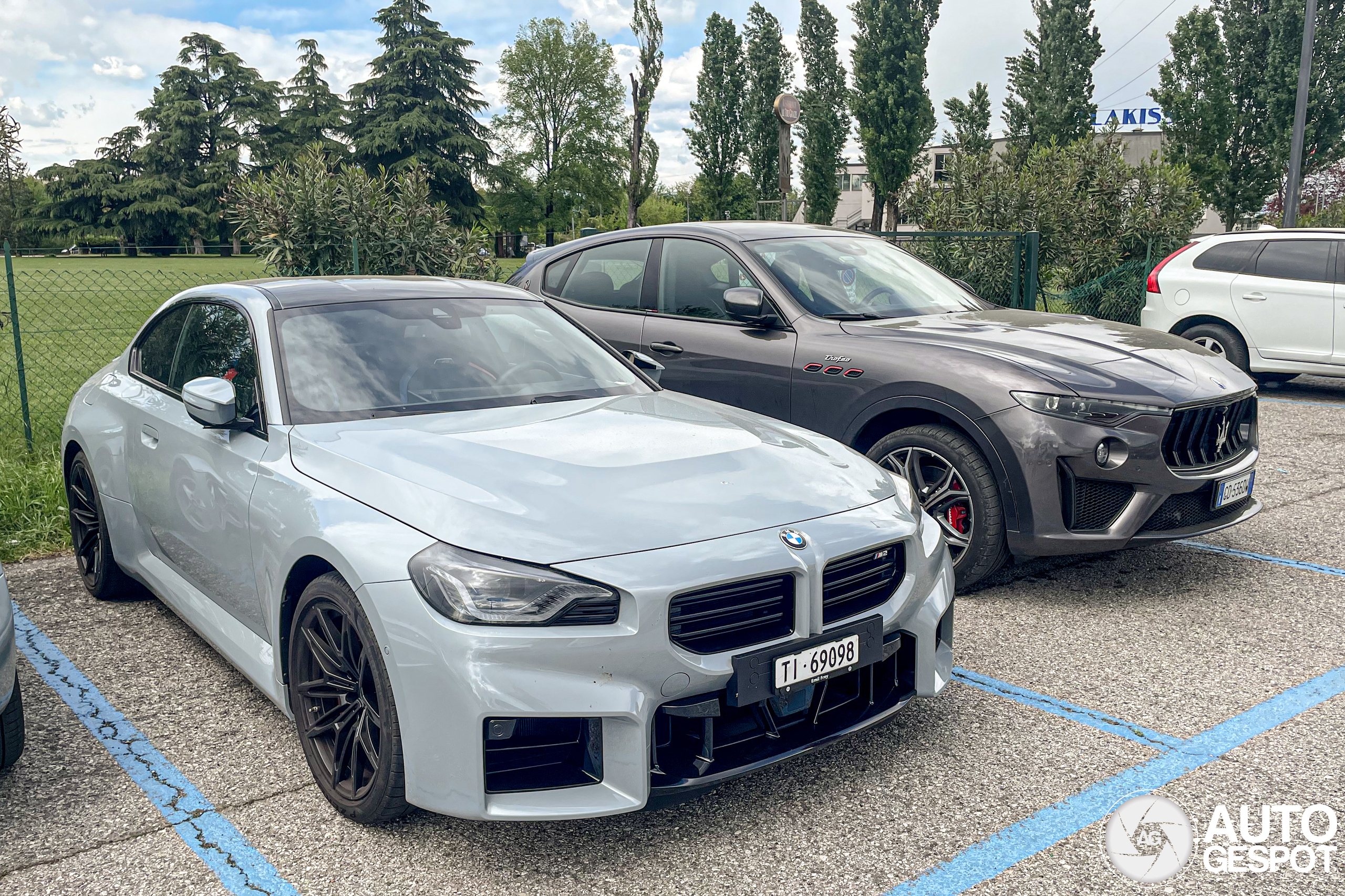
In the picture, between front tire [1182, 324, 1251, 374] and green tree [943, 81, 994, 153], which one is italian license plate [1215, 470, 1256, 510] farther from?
green tree [943, 81, 994, 153]

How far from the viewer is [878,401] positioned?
4.99 meters

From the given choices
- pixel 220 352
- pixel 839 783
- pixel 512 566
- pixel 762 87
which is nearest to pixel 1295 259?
pixel 839 783

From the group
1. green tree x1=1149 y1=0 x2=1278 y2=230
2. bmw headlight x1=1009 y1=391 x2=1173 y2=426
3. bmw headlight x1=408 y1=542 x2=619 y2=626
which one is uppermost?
green tree x1=1149 y1=0 x2=1278 y2=230

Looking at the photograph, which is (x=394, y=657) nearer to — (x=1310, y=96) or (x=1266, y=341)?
(x=1266, y=341)

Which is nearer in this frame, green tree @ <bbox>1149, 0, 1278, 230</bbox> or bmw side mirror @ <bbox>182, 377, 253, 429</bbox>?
bmw side mirror @ <bbox>182, 377, 253, 429</bbox>

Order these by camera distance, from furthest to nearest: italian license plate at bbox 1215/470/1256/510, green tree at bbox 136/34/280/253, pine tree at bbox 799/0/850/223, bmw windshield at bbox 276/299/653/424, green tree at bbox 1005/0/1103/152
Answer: green tree at bbox 136/34/280/253, pine tree at bbox 799/0/850/223, green tree at bbox 1005/0/1103/152, italian license plate at bbox 1215/470/1256/510, bmw windshield at bbox 276/299/653/424

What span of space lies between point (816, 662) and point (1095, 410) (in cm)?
232

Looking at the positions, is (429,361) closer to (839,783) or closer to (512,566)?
(512,566)

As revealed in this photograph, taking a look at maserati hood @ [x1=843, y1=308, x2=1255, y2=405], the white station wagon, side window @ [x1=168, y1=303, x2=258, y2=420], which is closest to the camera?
side window @ [x1=168, y1=303, x2=258, y2=420]

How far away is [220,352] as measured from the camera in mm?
3949

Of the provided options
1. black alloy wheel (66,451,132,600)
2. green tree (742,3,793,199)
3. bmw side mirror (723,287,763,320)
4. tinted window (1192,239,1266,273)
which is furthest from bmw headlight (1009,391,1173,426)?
green tree (742,3,793,199)

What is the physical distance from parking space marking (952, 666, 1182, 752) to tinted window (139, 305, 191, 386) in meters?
3.41

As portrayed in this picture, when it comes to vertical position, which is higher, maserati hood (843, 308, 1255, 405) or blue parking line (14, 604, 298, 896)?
maserati hood (843, 308, 1255, 405)

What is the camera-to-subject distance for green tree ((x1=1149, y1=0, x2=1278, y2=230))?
979 inches
